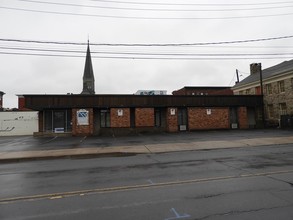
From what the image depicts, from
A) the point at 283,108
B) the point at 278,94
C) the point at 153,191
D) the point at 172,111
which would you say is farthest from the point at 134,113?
the point at 153,191

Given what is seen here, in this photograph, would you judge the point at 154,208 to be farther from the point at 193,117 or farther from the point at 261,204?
the point at 193,117

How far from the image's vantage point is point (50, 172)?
10086 mm

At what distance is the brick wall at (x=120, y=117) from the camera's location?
96.0 ft

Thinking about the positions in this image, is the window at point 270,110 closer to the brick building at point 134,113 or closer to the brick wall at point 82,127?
the brick building at point 134,113

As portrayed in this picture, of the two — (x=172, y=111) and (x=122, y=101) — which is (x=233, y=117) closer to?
(x=172, y=111)

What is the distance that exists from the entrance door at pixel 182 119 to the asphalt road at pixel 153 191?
19930mm

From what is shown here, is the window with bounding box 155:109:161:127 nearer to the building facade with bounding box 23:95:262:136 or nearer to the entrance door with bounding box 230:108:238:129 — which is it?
the building facade with bounding box 23:95:262:136

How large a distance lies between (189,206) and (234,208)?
2.90 feet

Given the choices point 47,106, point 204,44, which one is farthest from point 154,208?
point 47,106

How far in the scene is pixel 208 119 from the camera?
31.2 meters

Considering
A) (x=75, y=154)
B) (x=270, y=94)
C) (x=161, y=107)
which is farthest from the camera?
(x=270, y=94)

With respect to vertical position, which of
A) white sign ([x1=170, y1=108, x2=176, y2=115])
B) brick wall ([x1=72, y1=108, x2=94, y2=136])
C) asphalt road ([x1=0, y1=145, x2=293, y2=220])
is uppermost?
white sign ([x1=170, y1=108, x2=176, y2=115])

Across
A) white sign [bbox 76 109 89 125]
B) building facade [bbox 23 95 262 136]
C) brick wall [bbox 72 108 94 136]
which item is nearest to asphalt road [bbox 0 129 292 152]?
brick wall [bbox 72 108 94 136]

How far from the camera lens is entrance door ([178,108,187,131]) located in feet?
101
